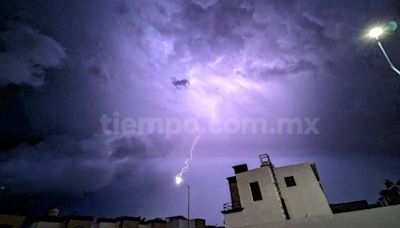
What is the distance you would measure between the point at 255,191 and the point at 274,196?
2130mm

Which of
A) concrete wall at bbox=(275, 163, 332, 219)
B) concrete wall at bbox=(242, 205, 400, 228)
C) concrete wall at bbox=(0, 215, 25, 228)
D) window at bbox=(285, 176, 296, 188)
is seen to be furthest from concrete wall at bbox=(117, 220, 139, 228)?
concrete wall at bbox=(242, 205, 400, 228)

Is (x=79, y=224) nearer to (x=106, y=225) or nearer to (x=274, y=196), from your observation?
(x=106, y=225)

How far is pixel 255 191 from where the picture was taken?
80.5 ft

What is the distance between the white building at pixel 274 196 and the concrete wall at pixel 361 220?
478cm

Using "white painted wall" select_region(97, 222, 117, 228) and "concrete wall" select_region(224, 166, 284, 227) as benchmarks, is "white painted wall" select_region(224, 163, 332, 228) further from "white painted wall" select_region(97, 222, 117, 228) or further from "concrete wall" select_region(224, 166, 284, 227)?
"white painted wall" select_region(97, 222, 117, 228)

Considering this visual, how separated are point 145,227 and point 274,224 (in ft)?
82.4

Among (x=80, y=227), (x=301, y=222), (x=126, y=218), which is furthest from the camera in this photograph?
(x=126, y=218)

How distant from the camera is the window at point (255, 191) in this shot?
23983mm

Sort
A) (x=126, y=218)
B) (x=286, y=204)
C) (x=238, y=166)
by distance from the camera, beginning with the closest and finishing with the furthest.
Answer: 1. (x=286, y=204)
2. (x=238, y=166)
3. (x=126, y=218)

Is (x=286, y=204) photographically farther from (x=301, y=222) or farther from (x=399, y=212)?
(x=399, y=212)

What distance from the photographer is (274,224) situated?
58.4 ft

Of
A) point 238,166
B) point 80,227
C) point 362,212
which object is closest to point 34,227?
point 80,227

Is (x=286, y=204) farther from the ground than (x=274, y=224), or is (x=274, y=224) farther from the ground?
(x=286, y=204)

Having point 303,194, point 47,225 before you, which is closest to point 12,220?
point 47,225
